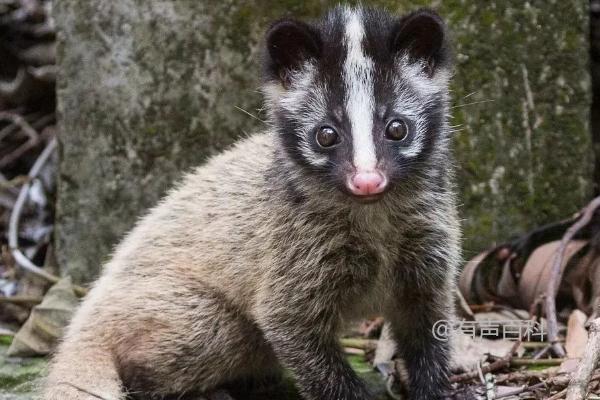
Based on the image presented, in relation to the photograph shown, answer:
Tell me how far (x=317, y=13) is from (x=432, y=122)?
6.46ft

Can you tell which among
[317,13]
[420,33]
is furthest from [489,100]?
[420,33]

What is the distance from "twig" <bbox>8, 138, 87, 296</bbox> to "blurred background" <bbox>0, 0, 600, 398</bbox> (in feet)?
0.19

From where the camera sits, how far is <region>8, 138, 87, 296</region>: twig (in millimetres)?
7039

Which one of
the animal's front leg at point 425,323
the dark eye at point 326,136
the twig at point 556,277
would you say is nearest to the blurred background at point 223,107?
the twig at point 556,277

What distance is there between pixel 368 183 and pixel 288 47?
899 mm

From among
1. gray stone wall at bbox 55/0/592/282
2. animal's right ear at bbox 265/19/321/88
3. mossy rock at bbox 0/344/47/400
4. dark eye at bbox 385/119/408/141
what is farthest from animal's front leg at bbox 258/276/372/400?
gray stone wall at bbox 55/0/592/282

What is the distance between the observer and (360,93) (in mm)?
4406

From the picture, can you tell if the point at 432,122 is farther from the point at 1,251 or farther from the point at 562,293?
the point at 1,251

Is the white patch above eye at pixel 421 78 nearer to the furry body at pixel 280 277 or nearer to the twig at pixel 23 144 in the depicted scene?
the furry body at pixel 280 277

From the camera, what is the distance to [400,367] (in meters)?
5.52

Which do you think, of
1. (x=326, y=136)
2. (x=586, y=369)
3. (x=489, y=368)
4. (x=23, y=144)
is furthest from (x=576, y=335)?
(x=23, y=144)

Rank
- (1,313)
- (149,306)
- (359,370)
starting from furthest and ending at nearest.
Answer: (1,313) < (359,370) < (149,306)

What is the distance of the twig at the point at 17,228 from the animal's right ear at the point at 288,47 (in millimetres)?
2677

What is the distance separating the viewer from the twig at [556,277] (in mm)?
5664
